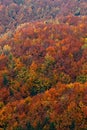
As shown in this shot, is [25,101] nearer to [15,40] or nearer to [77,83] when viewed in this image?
[77,83]

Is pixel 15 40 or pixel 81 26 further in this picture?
pixel 81 26

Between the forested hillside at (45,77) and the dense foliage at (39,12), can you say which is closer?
the forested hillside at (45,77)

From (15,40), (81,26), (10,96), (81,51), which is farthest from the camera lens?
(81,26)

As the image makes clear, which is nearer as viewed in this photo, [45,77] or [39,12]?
[45,77]

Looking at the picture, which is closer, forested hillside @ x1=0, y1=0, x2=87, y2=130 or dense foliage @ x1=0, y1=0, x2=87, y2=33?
forested hillside @ x1=0, y1=0, x2=87, y2=130

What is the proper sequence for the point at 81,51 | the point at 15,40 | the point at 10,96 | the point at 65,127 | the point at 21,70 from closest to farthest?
the point at 65,127 → the point at 10,96 → the point at 21,70 → the point at 81,51 → the point at 15,40

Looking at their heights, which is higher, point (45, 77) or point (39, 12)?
point (39, 12)

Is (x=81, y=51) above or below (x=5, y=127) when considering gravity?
above

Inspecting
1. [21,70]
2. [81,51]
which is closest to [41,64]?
[21,70]
